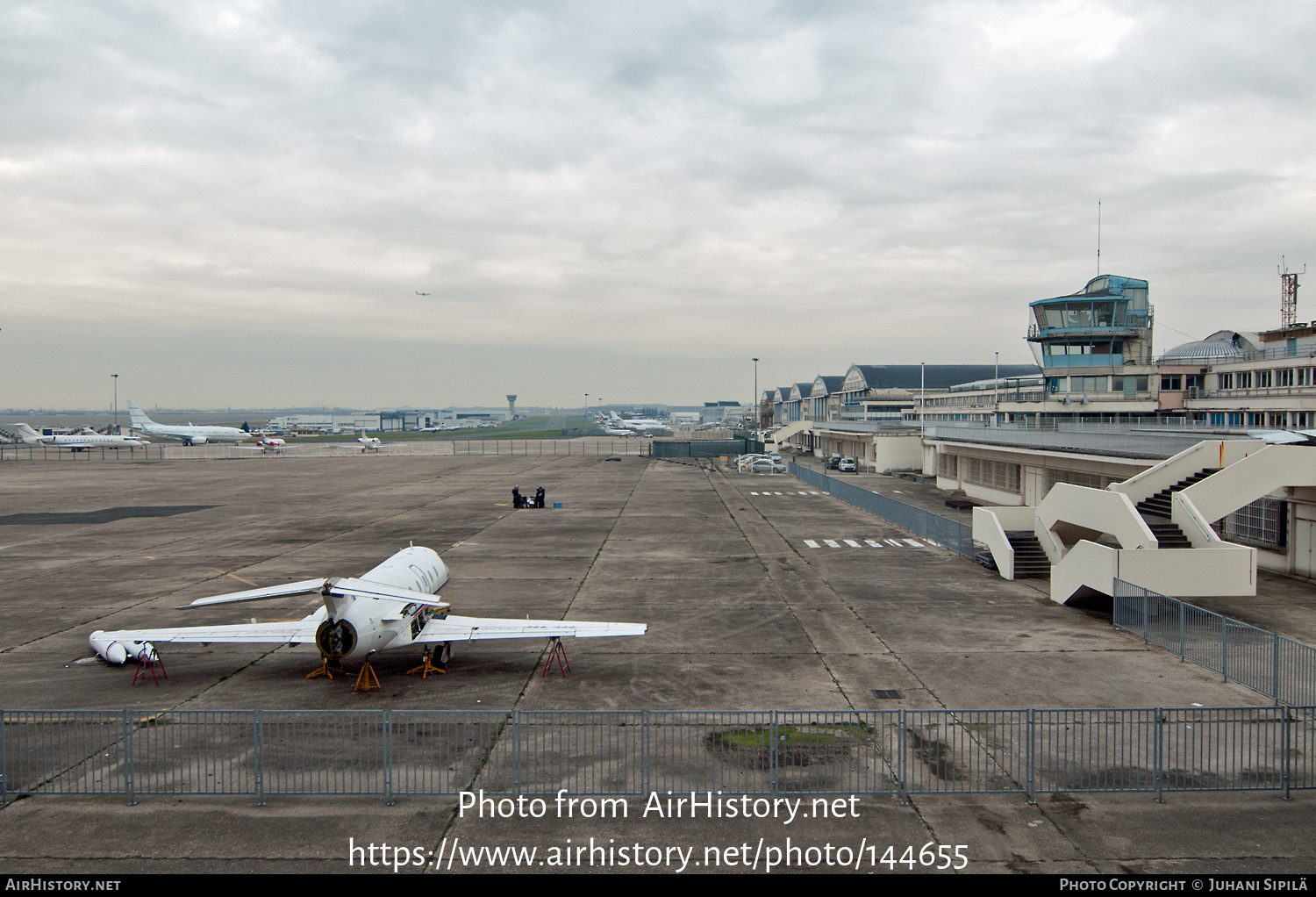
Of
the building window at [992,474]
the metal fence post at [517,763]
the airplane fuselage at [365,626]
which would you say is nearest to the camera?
the metal fence post at [517,763]

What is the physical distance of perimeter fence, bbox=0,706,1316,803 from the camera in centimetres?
1200

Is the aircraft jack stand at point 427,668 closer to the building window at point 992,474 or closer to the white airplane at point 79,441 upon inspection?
the building window at point 992,474

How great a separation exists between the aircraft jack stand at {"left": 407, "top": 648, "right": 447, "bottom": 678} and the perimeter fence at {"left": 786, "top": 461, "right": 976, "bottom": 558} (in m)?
22.8

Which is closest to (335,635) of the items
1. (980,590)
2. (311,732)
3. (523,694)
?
(311,732)

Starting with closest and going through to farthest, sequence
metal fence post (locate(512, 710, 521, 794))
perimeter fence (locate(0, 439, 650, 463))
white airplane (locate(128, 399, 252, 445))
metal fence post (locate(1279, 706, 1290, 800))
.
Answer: metal fence post (locate(1279, 706, 1290, 800)) < metal fence post (locate(512, 710, 521, 794)) < perimeter fence (locate(0, 439, 650, 463)) < white airplane (locate(128, 399, 252, 445))

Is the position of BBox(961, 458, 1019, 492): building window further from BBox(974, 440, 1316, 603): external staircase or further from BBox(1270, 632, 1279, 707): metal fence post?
BBox(1270, 632, 1279, 707): metal fence post

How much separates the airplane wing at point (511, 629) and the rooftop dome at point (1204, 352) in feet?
206

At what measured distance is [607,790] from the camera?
1196 cm

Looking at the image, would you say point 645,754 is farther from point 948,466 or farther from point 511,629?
point 948,466

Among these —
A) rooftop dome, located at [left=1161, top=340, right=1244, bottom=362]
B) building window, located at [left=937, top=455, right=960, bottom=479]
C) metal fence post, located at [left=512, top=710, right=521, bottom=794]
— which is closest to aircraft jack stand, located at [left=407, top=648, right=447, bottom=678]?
metal fence post, located at [left=512, top=710, right=521, bottom=794]

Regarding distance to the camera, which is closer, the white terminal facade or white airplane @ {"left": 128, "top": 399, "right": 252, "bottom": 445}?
the white terminal facade

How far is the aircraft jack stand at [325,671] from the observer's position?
1762cm

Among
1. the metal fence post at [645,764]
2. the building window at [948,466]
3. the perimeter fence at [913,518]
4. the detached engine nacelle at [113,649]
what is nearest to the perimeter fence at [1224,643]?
the perimeter fence at [913,518]

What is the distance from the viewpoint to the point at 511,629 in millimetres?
17281
